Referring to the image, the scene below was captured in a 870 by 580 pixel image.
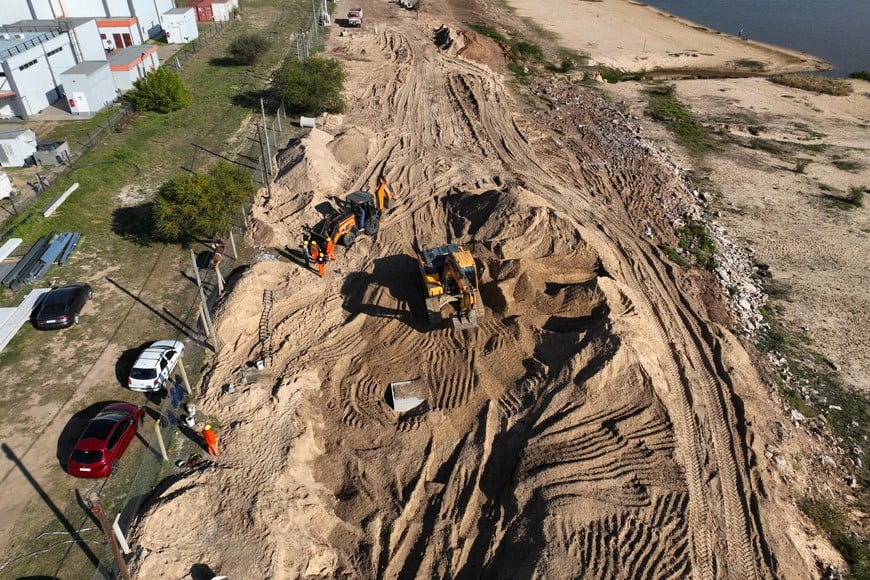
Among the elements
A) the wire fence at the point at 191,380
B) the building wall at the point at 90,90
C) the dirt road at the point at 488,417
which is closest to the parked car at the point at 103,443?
the wire fence at the point at 191,380

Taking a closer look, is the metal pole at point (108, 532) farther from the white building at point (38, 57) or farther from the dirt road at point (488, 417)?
the white building at point (38, 57)

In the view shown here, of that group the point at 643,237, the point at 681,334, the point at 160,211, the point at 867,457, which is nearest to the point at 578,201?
the point at 643,237

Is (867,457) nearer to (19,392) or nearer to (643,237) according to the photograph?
(643,237)

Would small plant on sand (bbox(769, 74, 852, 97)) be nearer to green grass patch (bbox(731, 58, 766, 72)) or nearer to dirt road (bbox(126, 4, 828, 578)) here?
green grass patch (bbox(731, 58, 766, 72))

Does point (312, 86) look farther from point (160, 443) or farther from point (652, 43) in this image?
point (652, 43)

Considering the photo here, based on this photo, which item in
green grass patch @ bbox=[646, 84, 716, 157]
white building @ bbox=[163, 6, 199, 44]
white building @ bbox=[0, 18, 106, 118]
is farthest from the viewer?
white building @ bbox=[163, 6, 199, 44]

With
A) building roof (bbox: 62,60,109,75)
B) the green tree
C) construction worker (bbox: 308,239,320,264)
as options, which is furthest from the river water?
building roof (bbox: 62,60,109,75)
